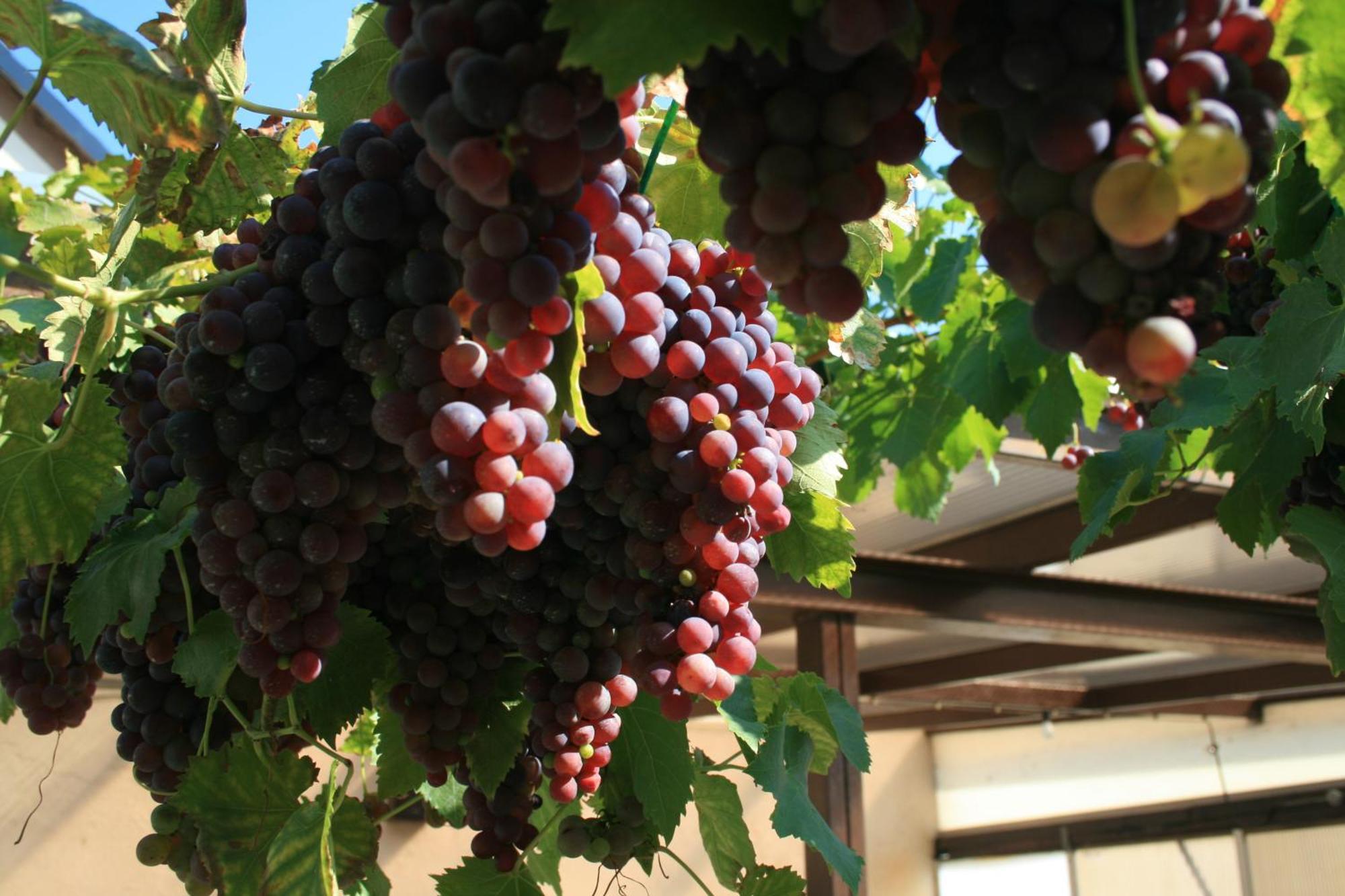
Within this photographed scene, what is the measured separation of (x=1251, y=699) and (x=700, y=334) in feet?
23.4

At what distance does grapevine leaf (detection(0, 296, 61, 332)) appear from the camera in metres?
1.25

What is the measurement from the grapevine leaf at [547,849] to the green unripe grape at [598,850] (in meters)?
0.04

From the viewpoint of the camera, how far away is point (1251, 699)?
685cm

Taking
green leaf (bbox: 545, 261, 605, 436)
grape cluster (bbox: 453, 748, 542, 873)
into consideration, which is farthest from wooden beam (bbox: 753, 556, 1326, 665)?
green leaf (bbox: 545, 261, 605, 436)

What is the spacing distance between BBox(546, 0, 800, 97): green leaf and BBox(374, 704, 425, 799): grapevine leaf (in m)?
0.78

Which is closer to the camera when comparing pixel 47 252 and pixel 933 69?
pixel 933 69

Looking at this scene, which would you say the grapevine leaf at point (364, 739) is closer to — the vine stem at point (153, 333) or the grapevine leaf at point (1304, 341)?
the vine stem at point (153, 333)

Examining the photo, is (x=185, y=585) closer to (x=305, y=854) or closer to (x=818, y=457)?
(x=305, y=854)

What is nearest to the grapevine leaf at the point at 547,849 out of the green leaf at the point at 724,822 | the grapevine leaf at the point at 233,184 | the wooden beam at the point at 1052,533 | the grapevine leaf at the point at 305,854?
the green leaf at the point at 724,822

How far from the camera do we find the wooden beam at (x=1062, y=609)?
10.4ft

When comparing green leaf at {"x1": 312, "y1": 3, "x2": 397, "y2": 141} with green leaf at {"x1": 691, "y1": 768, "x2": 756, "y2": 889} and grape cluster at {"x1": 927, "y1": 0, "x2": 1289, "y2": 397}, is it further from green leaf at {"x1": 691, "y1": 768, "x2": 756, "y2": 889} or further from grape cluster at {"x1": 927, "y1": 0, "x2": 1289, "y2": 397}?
green leaf at {"x1": 691, "y1": 768, "x2": 756, "y2": 889}

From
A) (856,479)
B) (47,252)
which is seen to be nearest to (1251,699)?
(856,479)

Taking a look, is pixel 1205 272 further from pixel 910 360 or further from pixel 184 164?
pixel 910 360

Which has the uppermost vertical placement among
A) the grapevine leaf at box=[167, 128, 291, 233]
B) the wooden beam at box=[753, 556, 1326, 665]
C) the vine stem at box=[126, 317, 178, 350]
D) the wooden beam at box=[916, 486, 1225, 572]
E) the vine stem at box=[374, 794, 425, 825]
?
the wooden beam at box=[916, 486, 1225, 572]
